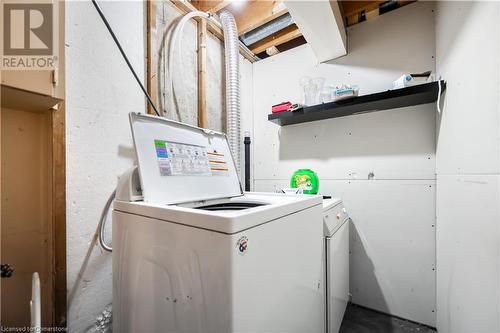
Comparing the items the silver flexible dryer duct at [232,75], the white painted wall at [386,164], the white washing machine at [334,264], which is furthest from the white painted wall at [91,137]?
the white painted wall at [386,164]

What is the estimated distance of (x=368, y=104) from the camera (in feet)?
5.30

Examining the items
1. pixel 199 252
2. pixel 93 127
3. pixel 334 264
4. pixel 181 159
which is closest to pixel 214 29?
pixel 93 127

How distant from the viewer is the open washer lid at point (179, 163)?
910 mm

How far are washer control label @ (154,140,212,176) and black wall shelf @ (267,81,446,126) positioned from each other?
105 cm

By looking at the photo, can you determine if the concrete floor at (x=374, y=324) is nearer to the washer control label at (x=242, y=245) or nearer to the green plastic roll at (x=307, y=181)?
the green plastic roll at (x=307, y=181)

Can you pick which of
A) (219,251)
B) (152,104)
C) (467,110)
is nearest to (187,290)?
(219,251)

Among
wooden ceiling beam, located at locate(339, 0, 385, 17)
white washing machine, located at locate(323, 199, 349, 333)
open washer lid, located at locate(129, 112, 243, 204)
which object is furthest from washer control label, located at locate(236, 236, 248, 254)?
wooden ceiling beam, located at locate(339, 0, 385, 17)

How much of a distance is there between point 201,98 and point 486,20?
1.67 meters

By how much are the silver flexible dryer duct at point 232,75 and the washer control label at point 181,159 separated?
0.71 m

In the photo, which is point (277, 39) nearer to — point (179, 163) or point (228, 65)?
point (228, 65)

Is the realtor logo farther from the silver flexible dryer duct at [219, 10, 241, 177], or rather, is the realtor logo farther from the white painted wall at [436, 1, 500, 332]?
the white painted wall at [436, 1, 500, 332]

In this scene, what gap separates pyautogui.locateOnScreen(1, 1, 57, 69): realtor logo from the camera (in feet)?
2.24

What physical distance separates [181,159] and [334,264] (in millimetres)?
1072

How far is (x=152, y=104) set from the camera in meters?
1.36
